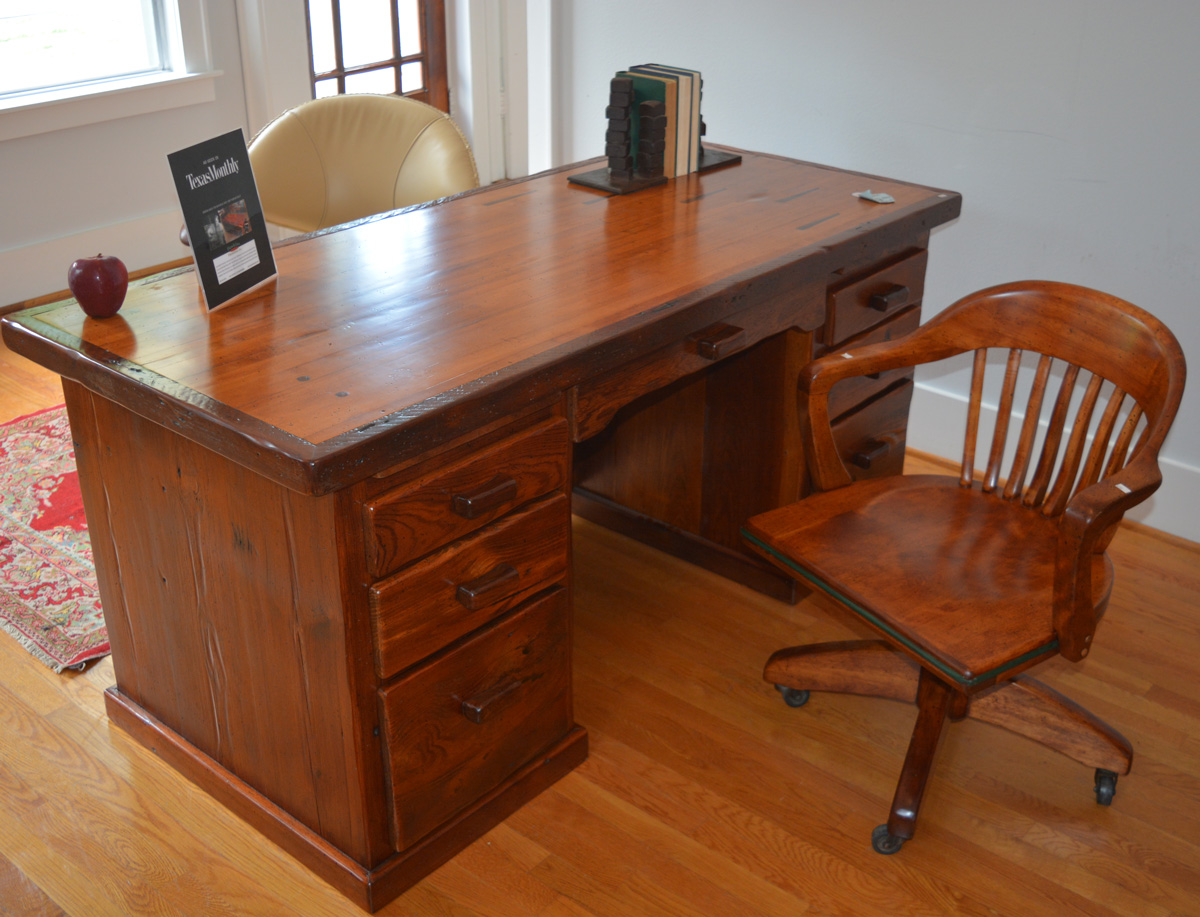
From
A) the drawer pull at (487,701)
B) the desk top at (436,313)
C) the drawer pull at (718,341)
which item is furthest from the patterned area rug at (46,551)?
the drawer pull at (718,341)

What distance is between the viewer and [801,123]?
9.54ft

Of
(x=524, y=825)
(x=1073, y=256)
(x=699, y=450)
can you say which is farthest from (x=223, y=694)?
(x=1073, y=256)

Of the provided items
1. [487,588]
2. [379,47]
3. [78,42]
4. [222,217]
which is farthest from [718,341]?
[379,47]

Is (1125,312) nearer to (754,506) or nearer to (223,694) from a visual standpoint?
(754,506)

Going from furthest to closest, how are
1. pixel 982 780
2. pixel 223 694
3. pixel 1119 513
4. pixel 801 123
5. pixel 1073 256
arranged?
pixel 801 123 → pixel 1073 256 → pixel 982 780 → pixel 223 694 → pixel 1119 513

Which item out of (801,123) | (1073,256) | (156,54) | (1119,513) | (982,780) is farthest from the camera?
(156,54)

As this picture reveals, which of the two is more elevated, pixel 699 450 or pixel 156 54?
pixel 156 54

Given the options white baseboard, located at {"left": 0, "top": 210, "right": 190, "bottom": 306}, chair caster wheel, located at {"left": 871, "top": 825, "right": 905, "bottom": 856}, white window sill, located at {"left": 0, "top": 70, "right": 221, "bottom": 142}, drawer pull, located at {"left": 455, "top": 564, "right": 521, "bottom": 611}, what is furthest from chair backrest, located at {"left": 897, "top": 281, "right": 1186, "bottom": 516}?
white window sill, located at {"left": 0, "top": 70, "right": 221, "bottom": 142}

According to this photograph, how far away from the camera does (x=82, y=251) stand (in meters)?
3.71

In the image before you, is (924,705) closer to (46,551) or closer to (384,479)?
(384,479)

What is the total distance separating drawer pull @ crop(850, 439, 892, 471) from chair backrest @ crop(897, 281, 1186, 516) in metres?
0.32

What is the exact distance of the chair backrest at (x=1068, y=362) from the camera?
1653 millimetres

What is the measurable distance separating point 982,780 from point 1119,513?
594 millimetres

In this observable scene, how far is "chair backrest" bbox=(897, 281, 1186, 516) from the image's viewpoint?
165cm
